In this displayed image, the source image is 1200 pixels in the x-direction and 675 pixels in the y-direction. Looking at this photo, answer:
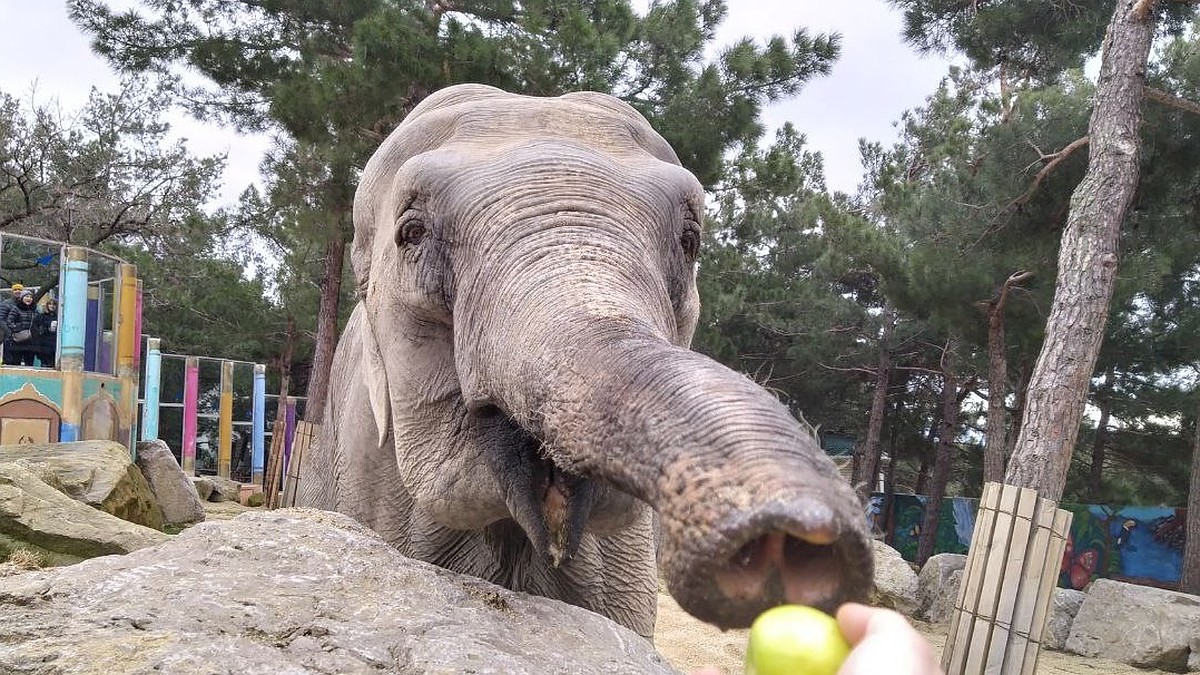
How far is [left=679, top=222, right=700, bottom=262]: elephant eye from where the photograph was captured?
269 centimetres

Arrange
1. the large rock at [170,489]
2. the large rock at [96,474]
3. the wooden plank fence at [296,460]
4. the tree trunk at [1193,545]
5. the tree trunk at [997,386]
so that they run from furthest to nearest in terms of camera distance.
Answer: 1. the tree trunk at [997,386]
2. the tree trunk at [1193,545]
3. the large rock at [170,489]
4. the wooden plank fence at [296,460]
5. the large rock at [96,474]

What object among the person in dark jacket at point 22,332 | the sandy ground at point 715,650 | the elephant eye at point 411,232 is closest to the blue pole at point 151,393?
the person in dark jacket at point 22,332

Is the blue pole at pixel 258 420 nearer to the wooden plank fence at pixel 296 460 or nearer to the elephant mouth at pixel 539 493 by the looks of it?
the wooden plank fence at pixel 296 460

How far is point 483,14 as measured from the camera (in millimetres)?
12781

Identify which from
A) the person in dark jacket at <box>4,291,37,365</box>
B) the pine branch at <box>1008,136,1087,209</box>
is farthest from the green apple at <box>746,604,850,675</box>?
the person in dark jacket at <box>4,291,37,365</box>

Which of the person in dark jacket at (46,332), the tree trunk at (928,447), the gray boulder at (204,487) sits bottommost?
the gray boulder at (204,487)

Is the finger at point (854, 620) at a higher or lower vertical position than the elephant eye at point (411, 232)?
lower

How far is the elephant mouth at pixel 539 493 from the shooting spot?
2.45m

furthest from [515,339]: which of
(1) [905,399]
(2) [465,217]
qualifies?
(1) [905,399]

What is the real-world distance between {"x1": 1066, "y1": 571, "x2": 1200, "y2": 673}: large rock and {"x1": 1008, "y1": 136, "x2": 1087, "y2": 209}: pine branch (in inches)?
185

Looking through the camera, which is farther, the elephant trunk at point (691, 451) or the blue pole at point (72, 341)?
the blue pole at point (72, 341)

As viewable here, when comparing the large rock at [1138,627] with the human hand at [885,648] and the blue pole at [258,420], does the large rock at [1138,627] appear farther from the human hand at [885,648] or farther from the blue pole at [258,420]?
the blue pole at [258,420]

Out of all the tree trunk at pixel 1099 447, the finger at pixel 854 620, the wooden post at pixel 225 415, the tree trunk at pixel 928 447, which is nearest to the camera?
the finger at pixel 854 620

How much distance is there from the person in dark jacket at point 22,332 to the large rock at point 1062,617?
12.8m
